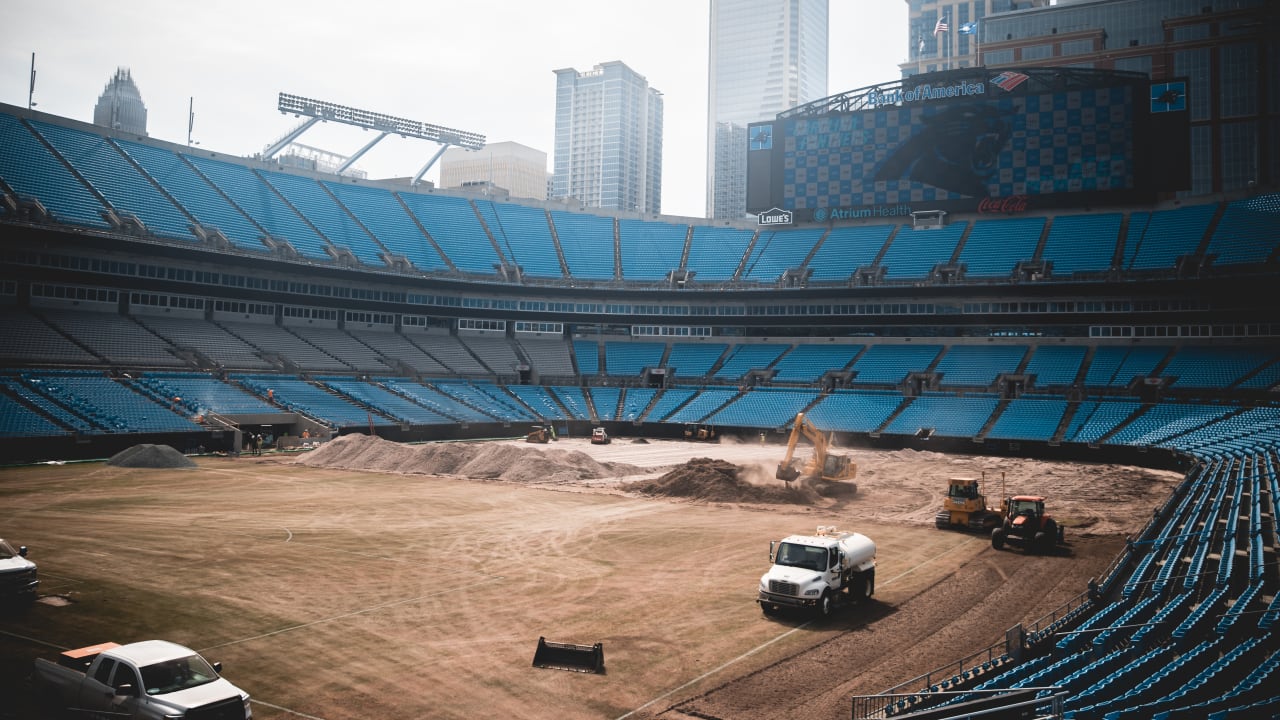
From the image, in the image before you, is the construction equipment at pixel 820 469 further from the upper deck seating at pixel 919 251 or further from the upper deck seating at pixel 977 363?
the upper deck seating at pixel 919 251

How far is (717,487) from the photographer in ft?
129

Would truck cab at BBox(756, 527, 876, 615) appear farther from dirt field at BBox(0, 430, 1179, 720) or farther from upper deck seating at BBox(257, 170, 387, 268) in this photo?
upper deck seating at BBox(257, 170, 387, 268)

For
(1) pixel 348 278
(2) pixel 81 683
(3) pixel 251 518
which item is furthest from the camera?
(1) pixel 348 278

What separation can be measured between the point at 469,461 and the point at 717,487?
15836 mm

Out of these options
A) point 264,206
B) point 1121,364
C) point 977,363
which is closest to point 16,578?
point 264,206

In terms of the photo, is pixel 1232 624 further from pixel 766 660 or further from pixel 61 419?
pixel 61 419

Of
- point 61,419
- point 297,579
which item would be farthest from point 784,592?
point 61,419

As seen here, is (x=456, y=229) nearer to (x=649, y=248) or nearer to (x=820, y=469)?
(x=649, y=248)

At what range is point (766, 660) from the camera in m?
16.4

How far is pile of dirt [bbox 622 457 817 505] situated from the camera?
38.4 m

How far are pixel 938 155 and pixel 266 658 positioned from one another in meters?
73.7

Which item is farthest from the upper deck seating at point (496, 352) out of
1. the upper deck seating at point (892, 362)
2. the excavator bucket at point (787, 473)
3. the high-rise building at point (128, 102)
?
the high-rise building at point (128, 102)

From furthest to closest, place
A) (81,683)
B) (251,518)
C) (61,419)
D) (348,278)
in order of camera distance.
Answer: (348,278), (61,419), (251,518), (81,683)

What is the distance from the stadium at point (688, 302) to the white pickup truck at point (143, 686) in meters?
23.2
